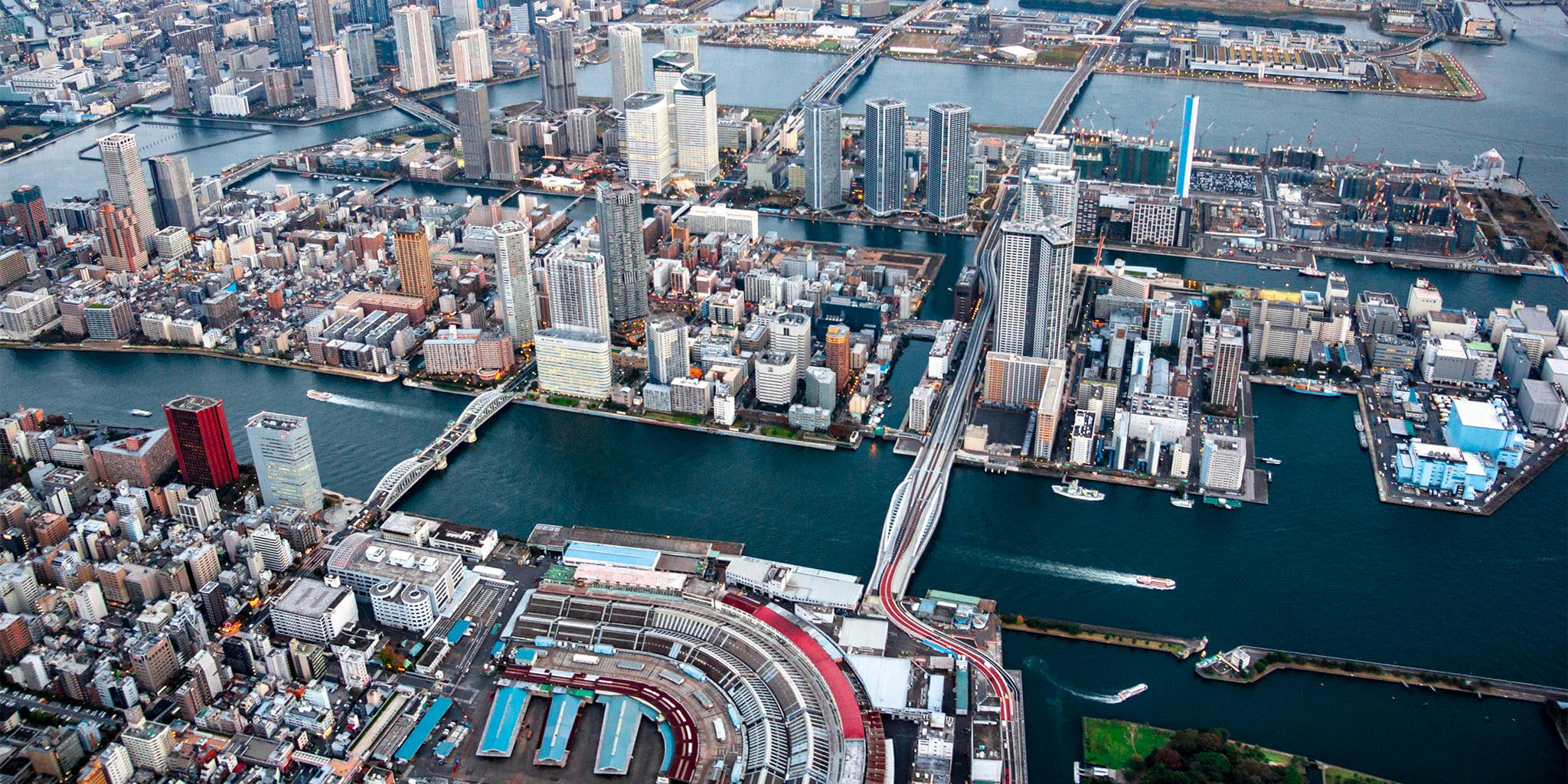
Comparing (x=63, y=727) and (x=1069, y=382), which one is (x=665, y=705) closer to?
(x=63, y=727)

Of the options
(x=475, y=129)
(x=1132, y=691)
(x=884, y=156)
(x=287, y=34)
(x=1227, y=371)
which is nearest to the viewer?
(x=1132, y=691)

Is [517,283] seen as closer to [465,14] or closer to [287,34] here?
[287,34]

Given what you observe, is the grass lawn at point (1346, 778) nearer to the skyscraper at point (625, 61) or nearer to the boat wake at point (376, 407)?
the boat wake at point (376, 407)

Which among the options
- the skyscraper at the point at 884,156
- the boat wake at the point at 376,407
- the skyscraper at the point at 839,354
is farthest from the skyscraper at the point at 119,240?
the skyscraper at the point at 884,156

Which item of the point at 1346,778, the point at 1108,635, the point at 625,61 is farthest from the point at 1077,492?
the point at 625,61

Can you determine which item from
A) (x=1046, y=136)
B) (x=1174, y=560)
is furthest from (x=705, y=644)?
(x=1046, y=136)
